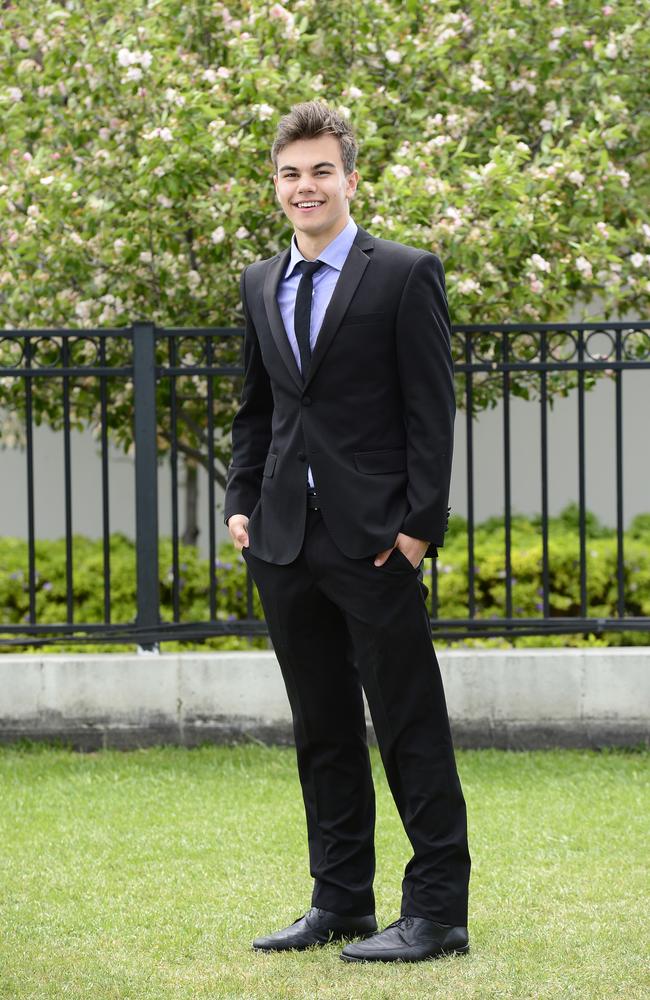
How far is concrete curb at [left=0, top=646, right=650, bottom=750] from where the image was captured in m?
6.32

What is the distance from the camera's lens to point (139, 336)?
6555 mm

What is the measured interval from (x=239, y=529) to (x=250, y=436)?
27 cm

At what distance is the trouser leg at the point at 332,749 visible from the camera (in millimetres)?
3916

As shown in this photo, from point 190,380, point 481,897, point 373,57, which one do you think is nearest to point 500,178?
point 373,57

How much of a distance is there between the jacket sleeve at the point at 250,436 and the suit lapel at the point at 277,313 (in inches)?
5.4

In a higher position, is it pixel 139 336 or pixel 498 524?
pixel 139 336

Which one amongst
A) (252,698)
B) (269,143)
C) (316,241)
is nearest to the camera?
(316,241)

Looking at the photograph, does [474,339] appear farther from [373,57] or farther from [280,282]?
[280,282]

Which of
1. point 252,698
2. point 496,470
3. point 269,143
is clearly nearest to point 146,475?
point 252,698

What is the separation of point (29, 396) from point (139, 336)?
55 centimetres

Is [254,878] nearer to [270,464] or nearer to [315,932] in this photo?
[315,932]

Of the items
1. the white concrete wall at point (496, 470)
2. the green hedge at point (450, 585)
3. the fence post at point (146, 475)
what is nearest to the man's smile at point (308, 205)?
the fence post at point (146, 475)

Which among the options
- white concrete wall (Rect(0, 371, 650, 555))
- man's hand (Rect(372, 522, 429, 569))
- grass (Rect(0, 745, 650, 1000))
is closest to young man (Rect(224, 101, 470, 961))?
man's hand (Rect(372, 522, 429, 569))

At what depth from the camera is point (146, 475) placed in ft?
21.8
